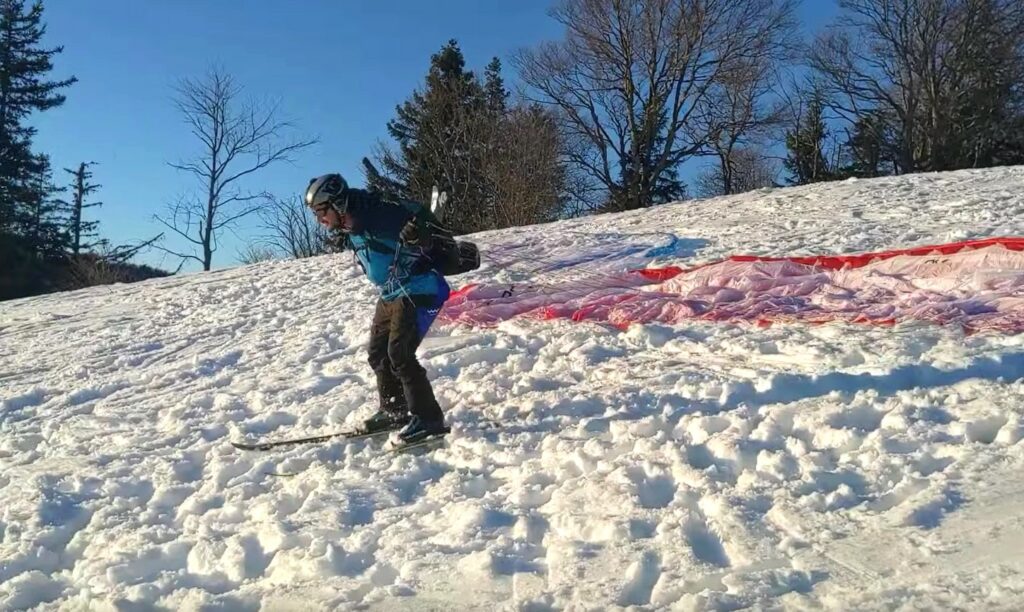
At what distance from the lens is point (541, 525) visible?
12.6 feet

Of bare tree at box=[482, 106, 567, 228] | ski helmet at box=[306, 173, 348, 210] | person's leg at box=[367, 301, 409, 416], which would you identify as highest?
bare tree at box=[482, 106, 567, 228]

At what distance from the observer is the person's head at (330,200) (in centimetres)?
501

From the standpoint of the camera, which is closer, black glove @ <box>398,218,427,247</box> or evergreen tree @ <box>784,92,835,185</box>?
black glove @ <box>398,218,427,247</box>

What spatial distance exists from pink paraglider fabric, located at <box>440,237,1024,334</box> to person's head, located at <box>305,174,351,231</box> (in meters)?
2.58

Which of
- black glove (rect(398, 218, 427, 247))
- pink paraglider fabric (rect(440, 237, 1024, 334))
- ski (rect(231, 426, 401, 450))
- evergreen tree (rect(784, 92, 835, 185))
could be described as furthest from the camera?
evergreen tree (rect(784, 92, 835, 185))

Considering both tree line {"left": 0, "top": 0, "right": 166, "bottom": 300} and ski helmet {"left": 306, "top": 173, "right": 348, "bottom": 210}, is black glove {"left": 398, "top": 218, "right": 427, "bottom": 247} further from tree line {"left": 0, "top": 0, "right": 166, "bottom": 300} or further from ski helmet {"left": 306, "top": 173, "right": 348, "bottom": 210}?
tree line {"left": 0, "top": 0, "right": 166, "bottom": 300}

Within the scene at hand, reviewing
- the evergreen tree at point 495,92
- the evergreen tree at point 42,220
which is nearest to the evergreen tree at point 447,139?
the evergreen tree at point 495,92

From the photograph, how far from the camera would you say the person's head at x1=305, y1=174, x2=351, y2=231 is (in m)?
5.01

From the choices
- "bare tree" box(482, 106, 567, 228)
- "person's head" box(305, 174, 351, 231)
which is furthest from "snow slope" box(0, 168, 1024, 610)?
"bare tree" box(482, 106, 567, 228)

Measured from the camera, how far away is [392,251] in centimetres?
506

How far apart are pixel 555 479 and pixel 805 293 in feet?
12.0

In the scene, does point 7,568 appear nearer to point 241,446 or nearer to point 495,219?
point 241,446

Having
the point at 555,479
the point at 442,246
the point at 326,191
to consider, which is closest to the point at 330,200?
the point at 326,191

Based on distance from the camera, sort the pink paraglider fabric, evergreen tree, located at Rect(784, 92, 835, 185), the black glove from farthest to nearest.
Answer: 1. evergreen tree, located at Rect(784, 92, 835, 185)
2. the pink paraglider fabric
3. the black glove
